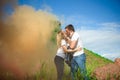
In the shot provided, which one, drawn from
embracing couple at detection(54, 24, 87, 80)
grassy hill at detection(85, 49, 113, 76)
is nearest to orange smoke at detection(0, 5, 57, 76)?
embracing couple at detection(54, 24, 87, 80)

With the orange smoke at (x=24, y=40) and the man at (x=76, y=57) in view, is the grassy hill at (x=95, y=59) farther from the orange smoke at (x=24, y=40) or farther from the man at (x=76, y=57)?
the man at (x=76, y=57)

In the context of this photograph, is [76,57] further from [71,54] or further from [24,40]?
[24,40]

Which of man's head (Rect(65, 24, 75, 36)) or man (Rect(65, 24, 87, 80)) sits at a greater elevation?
man's head (Rect(65, 24, 75, 36))

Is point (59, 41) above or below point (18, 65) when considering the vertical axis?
above

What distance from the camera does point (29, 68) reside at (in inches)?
218

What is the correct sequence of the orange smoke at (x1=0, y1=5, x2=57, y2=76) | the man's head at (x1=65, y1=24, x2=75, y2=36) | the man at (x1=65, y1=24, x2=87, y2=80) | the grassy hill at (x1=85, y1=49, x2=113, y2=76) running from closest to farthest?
the man at (x1=65, y1=24, x2=87, y2=80) < the man's head at (x1=65, y1=24, x2=75, y2=36) < the orange smoke at (x1=0, y1=5, x2=57, y2=76) < the grassy hill at (x1=85, y1=49, x2=113, y2=76)

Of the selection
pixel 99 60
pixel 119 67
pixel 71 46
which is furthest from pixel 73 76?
pixel 99 60

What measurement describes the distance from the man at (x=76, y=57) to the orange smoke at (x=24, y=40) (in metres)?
0.99

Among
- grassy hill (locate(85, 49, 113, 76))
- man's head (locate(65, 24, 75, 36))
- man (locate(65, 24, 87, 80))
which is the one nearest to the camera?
man (locate(65, 24, 87, 80))

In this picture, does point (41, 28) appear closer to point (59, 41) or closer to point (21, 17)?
point (21, 17)

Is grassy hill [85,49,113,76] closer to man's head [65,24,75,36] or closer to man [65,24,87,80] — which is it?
man [65,24,87,80]

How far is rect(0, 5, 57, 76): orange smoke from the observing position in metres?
5.47

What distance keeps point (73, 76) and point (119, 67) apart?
3.40 ft

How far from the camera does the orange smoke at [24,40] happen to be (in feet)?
18.0
